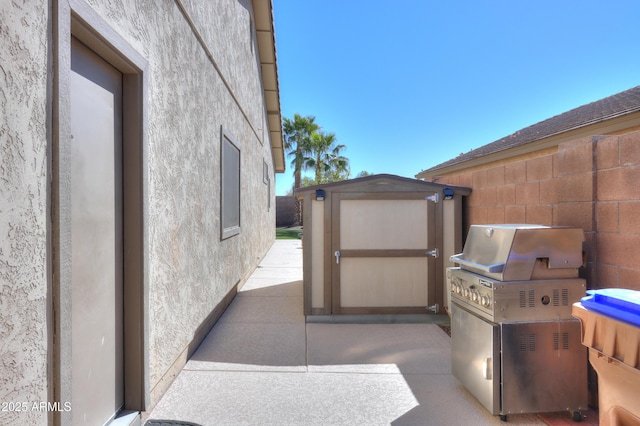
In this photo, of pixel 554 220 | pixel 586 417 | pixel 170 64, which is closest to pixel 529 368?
pixel 586 417

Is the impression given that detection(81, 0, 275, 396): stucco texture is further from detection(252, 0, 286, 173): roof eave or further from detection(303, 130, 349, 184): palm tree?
detection(303, 130, 349, 184): palm tree

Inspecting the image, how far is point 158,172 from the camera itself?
10.3 feet

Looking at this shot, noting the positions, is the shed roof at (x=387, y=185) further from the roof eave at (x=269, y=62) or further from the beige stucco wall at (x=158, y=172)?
the roof eave at (x=269, y=62)

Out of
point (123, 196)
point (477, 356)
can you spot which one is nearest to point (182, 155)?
point (123, 196)

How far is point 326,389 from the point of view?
3500 millimetres

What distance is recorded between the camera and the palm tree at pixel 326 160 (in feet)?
93.2

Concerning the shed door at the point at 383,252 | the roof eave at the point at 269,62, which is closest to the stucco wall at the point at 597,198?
the shed door at the point at 383,252

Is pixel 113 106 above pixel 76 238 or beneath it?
above

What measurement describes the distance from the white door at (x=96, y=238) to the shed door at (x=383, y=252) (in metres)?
3.46

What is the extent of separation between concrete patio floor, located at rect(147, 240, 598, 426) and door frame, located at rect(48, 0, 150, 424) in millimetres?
766

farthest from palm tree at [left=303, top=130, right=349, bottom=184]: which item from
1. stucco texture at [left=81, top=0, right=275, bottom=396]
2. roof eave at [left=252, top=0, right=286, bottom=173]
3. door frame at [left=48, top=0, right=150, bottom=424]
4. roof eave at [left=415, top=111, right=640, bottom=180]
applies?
door frame at [left=48, top=0, right=150, bottom=424]

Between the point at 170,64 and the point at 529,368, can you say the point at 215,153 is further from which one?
the point at 529,368

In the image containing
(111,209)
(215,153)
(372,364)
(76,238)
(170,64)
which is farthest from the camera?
(215,153)

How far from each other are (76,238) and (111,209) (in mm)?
529
